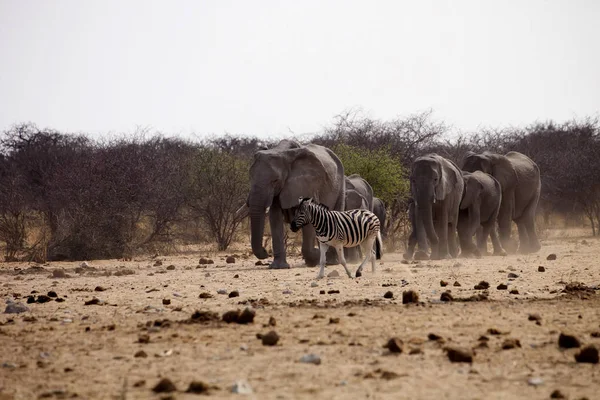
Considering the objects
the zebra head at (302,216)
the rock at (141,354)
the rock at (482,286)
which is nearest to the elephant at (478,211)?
the zebra head at (302,216)

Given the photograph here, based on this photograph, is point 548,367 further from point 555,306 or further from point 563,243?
point 563,243

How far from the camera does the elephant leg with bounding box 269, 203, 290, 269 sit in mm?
16781

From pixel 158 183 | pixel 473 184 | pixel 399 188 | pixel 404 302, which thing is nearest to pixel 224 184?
pixel 158 183

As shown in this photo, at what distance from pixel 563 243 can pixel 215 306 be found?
61.8 ft

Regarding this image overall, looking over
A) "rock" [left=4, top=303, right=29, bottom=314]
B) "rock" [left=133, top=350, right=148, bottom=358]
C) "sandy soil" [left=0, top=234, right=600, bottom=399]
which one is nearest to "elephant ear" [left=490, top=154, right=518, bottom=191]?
"sandy soil" [left=0, top=234, right=600, bottom=399]

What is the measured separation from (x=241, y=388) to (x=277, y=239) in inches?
455

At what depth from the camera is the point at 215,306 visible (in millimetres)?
10008

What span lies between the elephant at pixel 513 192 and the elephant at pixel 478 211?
Answer: 3.43 ft

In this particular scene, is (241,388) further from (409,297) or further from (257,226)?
(257,226)

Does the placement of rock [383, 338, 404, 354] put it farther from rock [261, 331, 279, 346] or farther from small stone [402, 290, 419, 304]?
small stone [402, 290, 419, 304]

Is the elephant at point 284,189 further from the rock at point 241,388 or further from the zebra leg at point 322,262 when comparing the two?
the rock at point 241,388

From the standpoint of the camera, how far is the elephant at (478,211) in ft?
71.4

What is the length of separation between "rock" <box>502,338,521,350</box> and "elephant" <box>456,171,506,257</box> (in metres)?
14.4

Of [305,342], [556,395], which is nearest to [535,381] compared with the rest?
[556,395]
